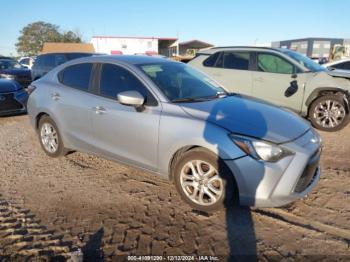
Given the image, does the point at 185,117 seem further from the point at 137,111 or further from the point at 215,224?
the point at 215,224

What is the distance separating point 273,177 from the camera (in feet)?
9.78

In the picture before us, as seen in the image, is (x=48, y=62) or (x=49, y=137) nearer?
(x=49, y=137)

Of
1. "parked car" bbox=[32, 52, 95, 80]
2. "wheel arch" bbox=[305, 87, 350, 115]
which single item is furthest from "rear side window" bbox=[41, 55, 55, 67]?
"wheel arch" bbox=[305, 87, 350, 115]

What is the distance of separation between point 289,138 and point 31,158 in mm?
4118

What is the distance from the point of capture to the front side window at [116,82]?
3785 millimetres

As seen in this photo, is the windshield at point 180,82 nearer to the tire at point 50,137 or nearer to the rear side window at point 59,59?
the tire at point 50,137

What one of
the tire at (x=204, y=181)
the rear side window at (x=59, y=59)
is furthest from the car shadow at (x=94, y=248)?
the rear side window at (x=59, y=59)

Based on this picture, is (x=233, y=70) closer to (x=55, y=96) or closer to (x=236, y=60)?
(x=236, y=60)

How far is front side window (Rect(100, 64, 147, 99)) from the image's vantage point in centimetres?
379

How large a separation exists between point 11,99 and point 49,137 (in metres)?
3.81

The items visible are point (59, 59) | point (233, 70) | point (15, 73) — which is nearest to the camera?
point (233, 70)

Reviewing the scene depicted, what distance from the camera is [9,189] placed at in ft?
13.1

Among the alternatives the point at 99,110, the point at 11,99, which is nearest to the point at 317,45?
the point at 11,99

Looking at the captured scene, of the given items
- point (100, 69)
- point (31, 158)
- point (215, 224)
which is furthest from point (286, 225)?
point (31, 158)
